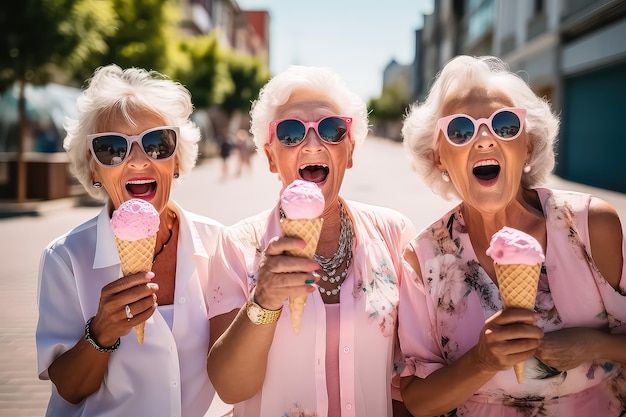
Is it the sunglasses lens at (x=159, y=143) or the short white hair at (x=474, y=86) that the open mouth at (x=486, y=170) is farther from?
the sunglasses lens at (x=159, y=143)

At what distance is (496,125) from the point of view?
8.33 ft

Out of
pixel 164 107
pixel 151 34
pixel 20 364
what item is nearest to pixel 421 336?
pixel 164 107

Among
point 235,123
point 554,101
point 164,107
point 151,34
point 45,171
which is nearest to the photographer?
point 164,107

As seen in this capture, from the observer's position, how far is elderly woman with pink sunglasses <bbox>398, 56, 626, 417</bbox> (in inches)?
96.0

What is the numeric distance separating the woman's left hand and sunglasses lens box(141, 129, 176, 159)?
191cm

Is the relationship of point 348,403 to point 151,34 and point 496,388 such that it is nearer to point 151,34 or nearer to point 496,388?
point 496,388

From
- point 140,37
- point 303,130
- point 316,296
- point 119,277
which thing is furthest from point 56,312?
point 140,37

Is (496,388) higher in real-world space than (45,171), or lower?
lower

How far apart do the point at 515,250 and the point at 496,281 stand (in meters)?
0.52

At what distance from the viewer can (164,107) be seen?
3078 millimetres

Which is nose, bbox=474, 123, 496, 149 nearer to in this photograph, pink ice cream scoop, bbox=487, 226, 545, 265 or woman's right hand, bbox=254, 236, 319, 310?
pink ice cream scoop, bbox=487, 226, 545, 265

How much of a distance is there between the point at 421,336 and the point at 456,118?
0.97m

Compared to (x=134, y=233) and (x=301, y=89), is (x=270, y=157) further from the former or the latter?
(x=134, y=233)

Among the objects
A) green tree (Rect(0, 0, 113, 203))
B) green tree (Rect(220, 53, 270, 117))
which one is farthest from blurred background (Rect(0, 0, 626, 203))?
green tree (Rect(220, 53, 270, 117))
